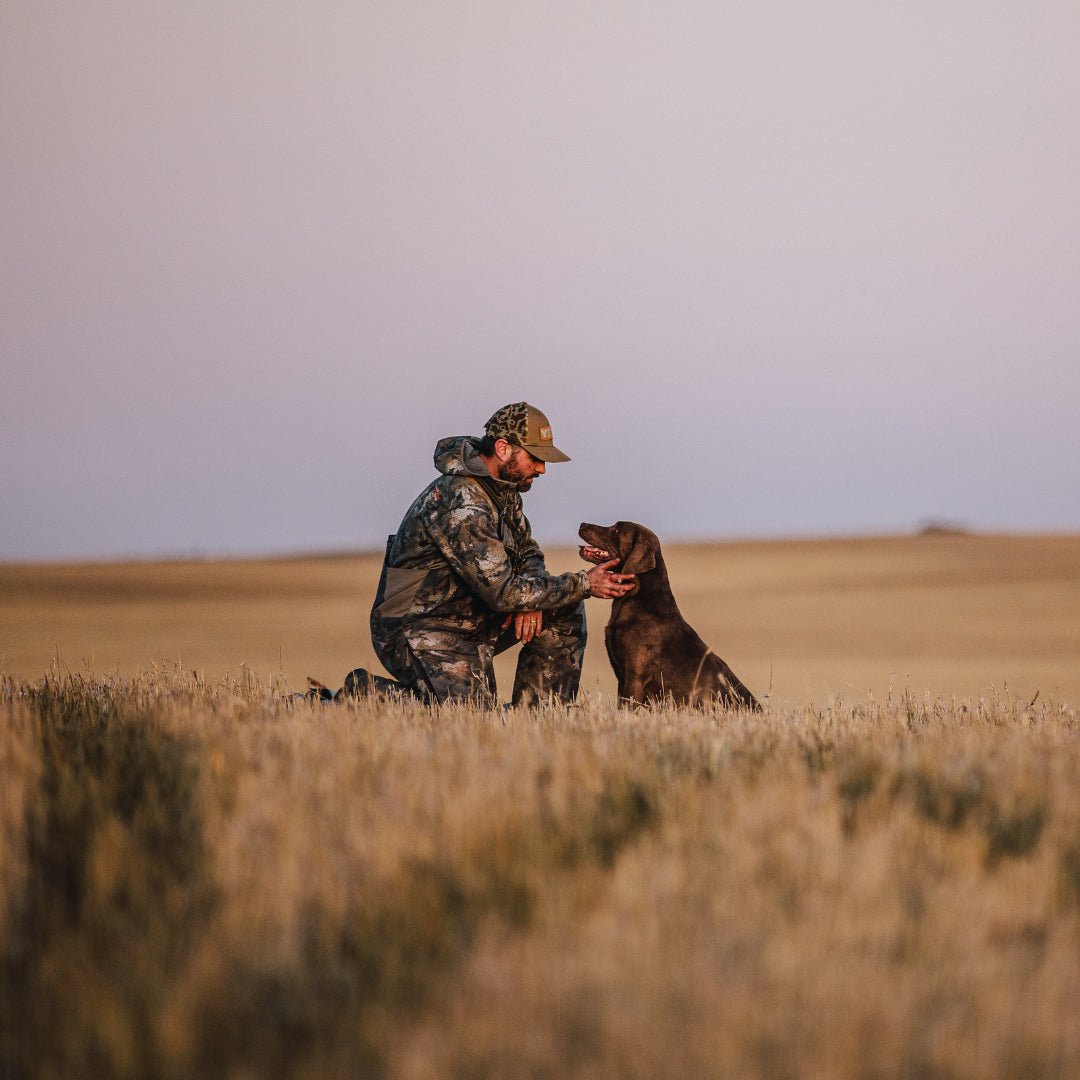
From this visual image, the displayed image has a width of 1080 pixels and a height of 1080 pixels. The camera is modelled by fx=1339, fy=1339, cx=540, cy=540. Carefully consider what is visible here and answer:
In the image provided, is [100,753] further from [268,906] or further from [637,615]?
[637,615]

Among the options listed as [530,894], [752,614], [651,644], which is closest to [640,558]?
[651,644]

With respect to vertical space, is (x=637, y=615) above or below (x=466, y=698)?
above

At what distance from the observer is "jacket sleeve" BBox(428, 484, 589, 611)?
25.1ft

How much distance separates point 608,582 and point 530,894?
444 cm

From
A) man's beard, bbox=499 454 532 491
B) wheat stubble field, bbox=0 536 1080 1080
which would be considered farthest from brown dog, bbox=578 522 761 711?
wheat stubble field, bbox=0 536 1080 1080

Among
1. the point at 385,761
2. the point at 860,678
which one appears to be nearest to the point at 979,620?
the point at 860,678

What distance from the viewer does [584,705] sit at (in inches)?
295

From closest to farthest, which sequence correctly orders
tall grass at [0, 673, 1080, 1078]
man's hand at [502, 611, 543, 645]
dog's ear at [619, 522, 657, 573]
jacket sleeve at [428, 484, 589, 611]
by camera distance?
tall grass at [0, 673, 1080, 1078] → jacket sleeve at [428, 484, 589, 611] → dog's ear at [619, 522, 657, 573] → man's hand at [502, 611, 543, 645]

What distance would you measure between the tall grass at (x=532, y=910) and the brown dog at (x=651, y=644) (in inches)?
97.8

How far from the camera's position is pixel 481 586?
303 inches

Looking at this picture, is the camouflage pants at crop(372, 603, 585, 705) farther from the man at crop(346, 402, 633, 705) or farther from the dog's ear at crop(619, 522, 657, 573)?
the dog's ear at crop(619, 522, 657, 573)

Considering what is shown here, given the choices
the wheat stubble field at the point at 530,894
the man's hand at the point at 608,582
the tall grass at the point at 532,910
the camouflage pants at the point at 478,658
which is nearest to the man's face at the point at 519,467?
the man's hand at the point at 608,582

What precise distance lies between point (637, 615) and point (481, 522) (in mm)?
1054

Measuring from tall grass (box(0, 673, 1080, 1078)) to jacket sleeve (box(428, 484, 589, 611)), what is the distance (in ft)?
8.02
